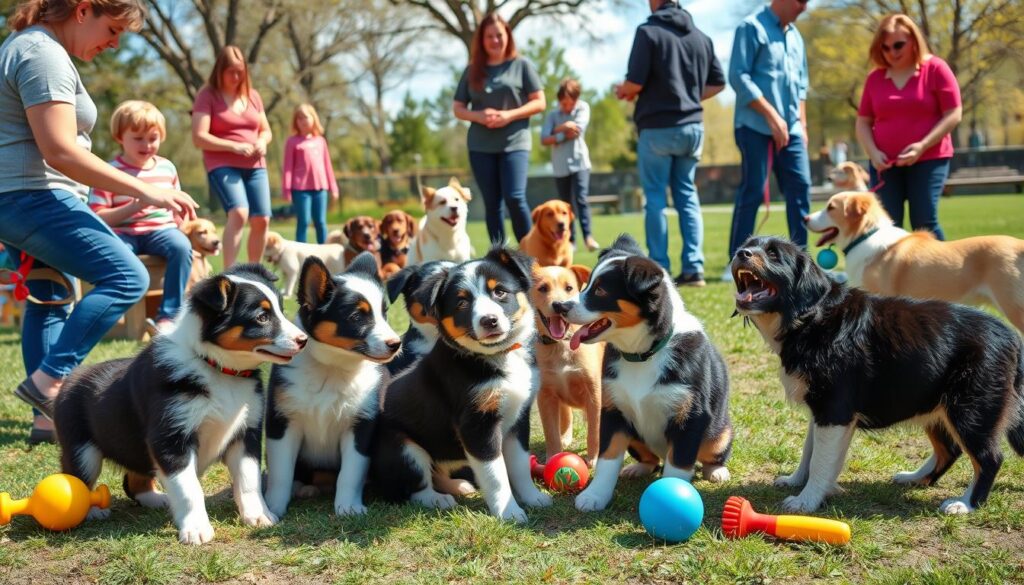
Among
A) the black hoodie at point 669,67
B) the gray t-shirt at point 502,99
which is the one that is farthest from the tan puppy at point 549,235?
the black hoodie at point 669,67

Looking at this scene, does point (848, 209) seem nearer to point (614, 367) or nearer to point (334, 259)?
point (614, 367)

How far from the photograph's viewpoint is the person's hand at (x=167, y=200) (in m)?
4.28

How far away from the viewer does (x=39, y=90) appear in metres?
4.21

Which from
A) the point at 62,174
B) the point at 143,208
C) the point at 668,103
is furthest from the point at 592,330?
the point at 668,103

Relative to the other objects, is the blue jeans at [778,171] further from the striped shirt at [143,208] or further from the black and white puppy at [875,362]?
the striped shirt at [143,208]

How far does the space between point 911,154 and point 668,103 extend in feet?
8.32

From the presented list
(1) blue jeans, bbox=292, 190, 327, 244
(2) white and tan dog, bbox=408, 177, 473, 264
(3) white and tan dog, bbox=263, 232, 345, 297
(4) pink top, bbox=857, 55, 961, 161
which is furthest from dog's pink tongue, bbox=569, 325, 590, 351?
A: (1) blue jeans, bbox=292, 190, 327, 244

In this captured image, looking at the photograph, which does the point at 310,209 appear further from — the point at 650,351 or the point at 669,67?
the point at 650,351

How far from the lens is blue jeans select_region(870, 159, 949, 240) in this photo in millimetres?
7090

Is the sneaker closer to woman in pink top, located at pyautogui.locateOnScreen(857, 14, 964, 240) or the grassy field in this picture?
woman in pink top, located at pyautogui.locateOnScreen(857, 14, 964, 240)

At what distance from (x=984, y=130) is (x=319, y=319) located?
7218 centimetres

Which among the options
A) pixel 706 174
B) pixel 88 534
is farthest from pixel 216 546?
pixel 706 174

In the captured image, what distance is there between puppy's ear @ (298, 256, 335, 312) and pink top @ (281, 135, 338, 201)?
9.32 metres

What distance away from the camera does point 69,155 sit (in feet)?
13.9
